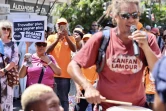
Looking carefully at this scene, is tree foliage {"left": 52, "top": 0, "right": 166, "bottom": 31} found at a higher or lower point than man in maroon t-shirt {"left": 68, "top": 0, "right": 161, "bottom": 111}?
higher

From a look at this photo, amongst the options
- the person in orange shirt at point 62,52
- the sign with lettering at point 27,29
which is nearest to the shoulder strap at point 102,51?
the sign with lettering at point 27,29

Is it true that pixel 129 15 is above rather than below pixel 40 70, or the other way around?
above

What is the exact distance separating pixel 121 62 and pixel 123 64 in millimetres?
22

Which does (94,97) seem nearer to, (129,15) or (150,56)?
(150,56)

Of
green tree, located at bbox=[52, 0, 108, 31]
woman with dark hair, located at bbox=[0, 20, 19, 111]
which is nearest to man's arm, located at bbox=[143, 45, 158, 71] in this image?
woman with dark hair, located at bbox=[0, 20, 19, 111]

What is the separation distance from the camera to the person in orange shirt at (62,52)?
281 inches

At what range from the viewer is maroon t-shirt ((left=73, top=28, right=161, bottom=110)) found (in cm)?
336

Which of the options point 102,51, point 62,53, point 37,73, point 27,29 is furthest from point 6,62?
point 102,51

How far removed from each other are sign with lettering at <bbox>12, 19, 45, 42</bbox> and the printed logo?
3594mm

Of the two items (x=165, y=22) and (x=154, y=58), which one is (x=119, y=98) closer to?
(x=154, y=58)

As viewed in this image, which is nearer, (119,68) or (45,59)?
(119,68)

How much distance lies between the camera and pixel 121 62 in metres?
3.35

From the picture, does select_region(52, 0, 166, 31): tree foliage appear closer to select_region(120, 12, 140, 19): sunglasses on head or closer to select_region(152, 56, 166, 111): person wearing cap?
select_region(120, 12, 140, 19): sunglasses on head

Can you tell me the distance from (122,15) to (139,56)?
357mm
